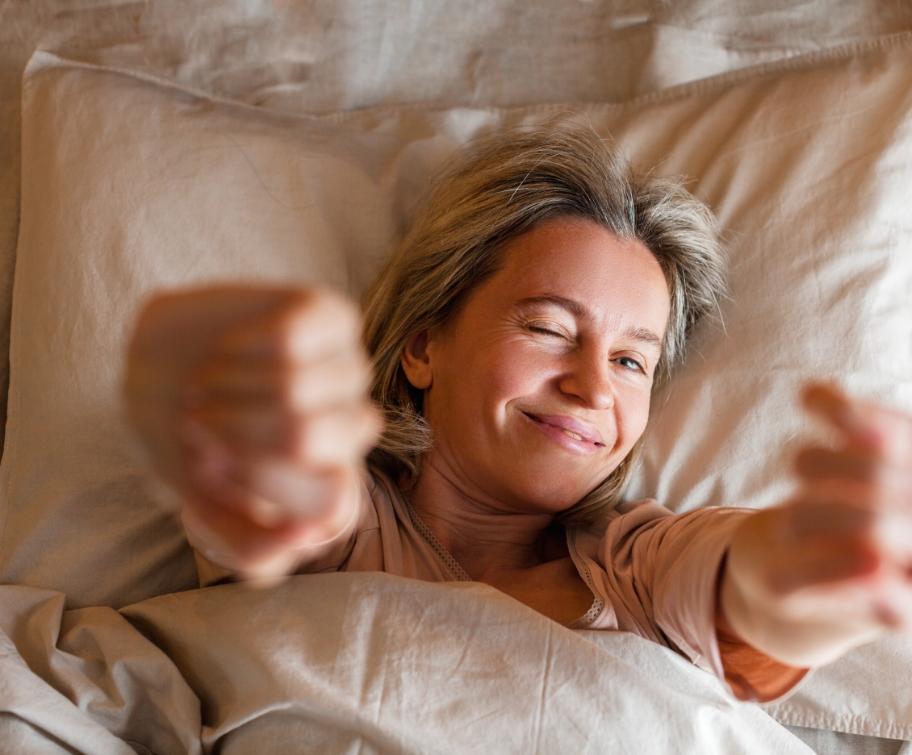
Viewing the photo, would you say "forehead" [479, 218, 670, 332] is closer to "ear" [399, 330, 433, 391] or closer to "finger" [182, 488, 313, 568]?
"ear" [399, 330, 433, 391]

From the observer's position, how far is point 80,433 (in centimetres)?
120

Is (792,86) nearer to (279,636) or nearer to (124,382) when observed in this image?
(279,636)

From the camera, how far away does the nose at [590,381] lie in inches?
42.3

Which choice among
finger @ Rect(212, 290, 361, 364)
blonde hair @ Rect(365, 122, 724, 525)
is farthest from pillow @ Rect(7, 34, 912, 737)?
finger @ Rect(212, 290, 361, 364)

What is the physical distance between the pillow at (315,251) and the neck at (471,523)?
0.58 ft

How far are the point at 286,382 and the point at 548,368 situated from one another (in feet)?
1.94

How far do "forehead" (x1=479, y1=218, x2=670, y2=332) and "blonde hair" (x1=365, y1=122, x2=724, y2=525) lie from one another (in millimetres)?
24

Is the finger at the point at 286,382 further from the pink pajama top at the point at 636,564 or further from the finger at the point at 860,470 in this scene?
the pink pajama top at the point at 636,564

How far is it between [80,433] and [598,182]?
710mm

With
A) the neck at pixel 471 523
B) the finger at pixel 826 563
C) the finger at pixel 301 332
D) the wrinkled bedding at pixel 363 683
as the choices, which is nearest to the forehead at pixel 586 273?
the neck at pixel 471 523

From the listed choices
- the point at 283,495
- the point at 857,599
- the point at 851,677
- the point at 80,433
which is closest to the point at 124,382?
the point at 283,495

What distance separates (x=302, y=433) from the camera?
536 mm

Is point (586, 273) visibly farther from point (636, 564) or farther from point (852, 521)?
point (852, 521)

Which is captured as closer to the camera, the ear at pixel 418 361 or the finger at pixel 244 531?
the finger at pixel 244 531
